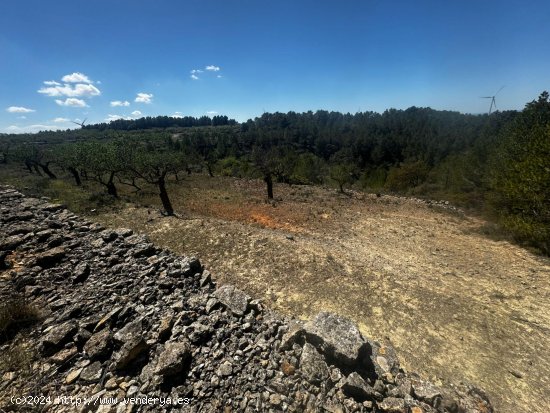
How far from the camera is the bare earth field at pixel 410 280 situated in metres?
9.07

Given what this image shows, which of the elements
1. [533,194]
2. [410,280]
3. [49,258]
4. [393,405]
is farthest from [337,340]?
[533,194]

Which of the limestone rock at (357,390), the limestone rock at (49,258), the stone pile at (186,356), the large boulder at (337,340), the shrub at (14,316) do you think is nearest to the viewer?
the stone pile at (186,356)

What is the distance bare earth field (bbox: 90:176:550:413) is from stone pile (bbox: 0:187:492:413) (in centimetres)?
233

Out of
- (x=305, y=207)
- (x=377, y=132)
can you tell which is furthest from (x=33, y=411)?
(x=377, y=132)

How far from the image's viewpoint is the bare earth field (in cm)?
907

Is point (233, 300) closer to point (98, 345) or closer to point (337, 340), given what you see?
point (337, 340)

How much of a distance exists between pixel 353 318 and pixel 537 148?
17338 mm

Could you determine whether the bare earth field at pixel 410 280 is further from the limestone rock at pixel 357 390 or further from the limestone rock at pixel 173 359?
the limestone rock at pixel 173 359

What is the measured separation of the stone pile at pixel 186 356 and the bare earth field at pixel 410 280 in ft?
7.65

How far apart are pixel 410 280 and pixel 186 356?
39.9 feet

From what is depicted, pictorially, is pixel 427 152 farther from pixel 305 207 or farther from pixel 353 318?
pixel 353 318

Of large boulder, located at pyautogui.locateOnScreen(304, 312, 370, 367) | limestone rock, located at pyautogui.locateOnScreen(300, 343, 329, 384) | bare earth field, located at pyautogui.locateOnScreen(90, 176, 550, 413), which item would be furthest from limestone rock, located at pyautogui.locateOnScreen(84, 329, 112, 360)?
bare earth field, located at pyautogui.locateOnScreen(90, 176, 550, 413)

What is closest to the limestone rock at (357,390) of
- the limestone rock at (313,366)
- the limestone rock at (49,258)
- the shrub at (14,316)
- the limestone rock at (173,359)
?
the limestone rock at (313,366)

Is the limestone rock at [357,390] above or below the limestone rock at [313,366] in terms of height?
below
